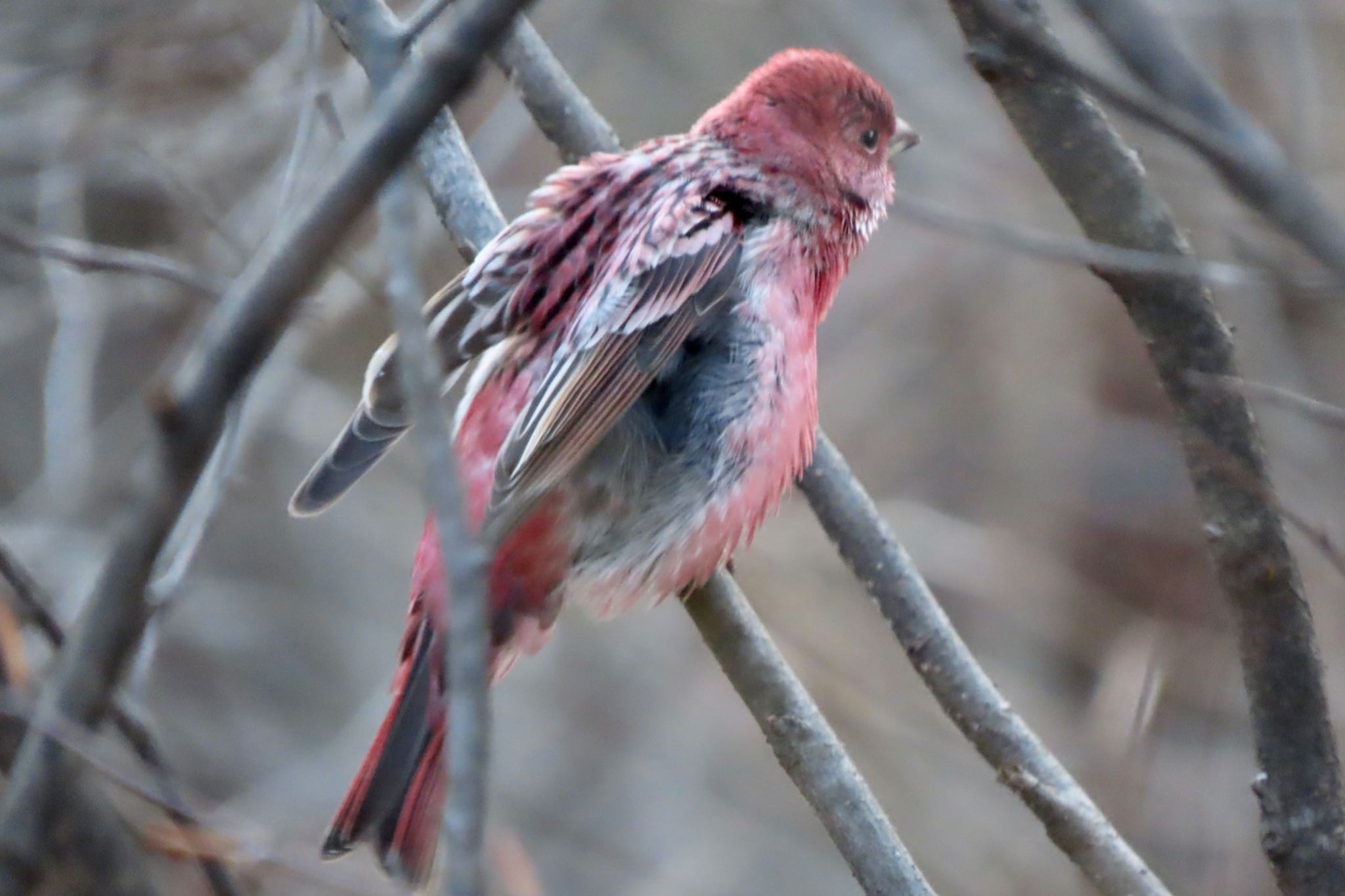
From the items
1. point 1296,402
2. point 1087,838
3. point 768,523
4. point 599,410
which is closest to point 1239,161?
point 1296,402

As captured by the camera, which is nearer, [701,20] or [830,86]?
[830,86]

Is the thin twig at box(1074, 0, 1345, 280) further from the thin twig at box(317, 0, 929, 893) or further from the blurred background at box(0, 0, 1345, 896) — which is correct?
the blurred background at box(0, 0, 1345, 896)

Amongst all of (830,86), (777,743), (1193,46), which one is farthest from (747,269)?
(1193,46)

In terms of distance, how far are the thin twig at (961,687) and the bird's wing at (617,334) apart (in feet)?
1.63

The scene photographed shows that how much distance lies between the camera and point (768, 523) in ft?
19.7

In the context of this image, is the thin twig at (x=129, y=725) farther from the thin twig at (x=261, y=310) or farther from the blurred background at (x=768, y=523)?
the blurred background at (x=768, y=523)

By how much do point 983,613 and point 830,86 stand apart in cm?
363

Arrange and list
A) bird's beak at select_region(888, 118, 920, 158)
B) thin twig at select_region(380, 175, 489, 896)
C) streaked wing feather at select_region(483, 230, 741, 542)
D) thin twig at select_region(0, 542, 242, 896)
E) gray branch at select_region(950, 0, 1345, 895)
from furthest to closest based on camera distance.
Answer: bird's beak at select_region(888, 118, 920, 158)
streaked wing feather at select_region(483, 230, 741, 542)
thin twig at select_region(0, 542, 242, 896)
gray branch at select_region(950, 0, 1345, 895)
thin twig at select_region(380, 175, 489, 896)

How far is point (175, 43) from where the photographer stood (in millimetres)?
5055

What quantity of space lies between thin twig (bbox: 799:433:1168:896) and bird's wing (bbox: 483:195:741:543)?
0.50m

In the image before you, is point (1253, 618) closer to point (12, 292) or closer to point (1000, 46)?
point (1000, 46)

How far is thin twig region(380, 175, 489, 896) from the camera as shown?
120 cm

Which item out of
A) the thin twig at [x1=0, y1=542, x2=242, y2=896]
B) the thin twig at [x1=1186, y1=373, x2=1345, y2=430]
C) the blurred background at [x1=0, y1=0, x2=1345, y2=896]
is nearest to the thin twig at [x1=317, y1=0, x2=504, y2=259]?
the blurred background at [x1=0, y1=0, x2=1345, y2=896]

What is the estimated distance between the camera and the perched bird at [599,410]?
2928mm
